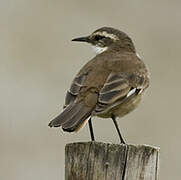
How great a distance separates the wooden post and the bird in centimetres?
79

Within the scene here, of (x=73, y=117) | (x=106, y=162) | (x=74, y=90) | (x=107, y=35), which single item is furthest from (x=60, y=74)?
(x=106, y=162)

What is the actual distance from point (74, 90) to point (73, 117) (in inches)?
31.0

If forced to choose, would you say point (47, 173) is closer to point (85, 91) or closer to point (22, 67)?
point (22, 67)

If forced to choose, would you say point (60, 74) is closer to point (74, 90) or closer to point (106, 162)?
A: point (74, 90)

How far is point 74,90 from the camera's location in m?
8.84

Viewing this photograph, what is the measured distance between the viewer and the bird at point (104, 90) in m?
8.32

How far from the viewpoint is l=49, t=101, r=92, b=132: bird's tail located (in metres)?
7.91

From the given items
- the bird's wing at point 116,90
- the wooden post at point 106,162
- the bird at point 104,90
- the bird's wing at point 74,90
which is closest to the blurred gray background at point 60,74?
the bird at point 104,90

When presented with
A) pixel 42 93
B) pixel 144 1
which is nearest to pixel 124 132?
pixel 42 93

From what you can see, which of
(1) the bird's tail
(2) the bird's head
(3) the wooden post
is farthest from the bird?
(3) the wooden post

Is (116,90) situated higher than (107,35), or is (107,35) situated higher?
(107,35)

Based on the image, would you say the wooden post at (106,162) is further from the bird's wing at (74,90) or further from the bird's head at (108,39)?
the bird's head at (108,39)

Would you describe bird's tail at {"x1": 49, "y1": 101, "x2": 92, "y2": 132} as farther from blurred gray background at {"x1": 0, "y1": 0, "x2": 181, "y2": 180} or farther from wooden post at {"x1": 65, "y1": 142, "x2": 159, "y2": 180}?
blurred gray background at {"x1": 0, "y1": 0, "x2": 181, "y2": 180}

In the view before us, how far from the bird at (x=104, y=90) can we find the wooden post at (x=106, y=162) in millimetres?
794
